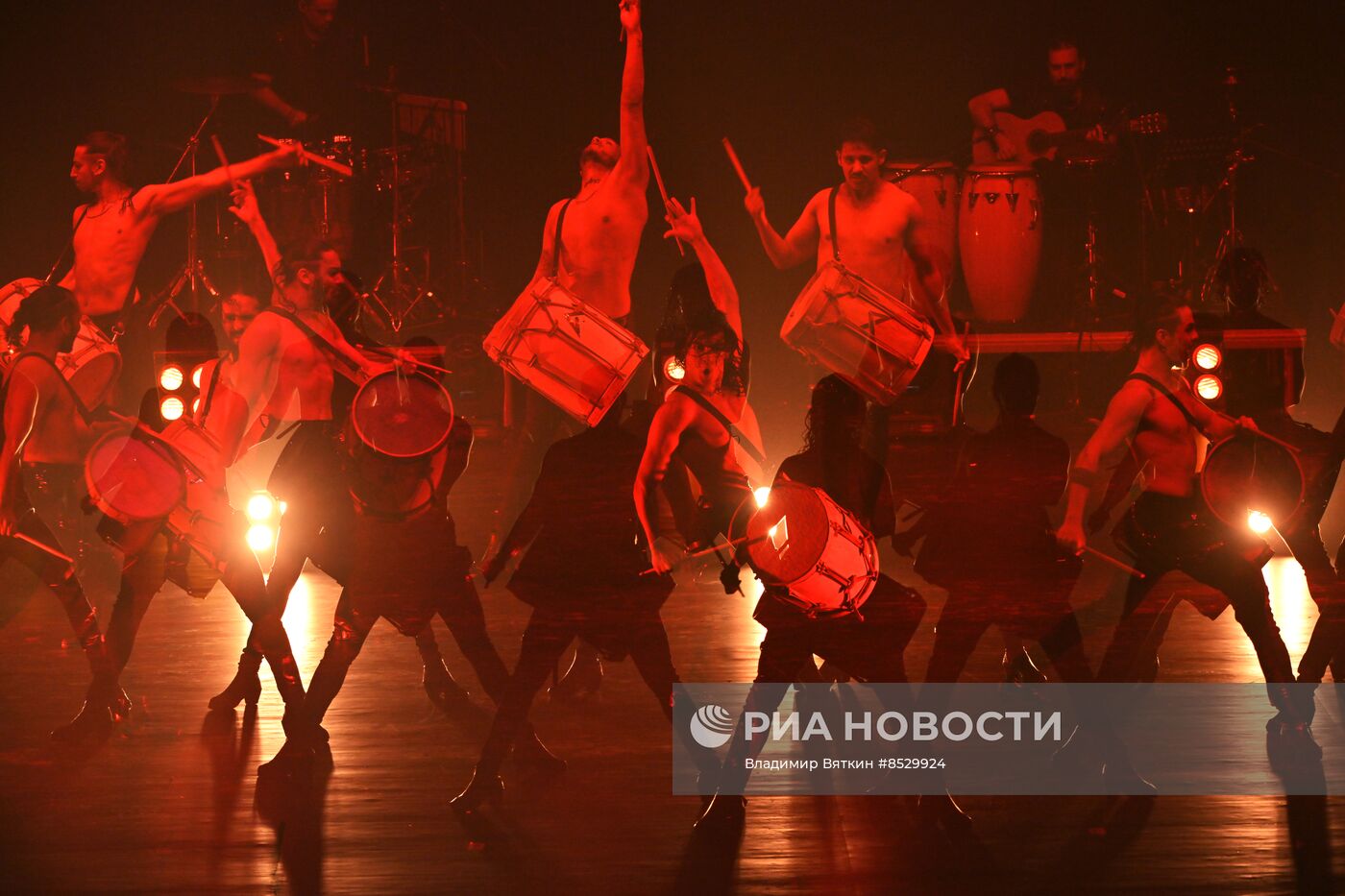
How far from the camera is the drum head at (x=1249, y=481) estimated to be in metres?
4.40

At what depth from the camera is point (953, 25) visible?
23.1ft

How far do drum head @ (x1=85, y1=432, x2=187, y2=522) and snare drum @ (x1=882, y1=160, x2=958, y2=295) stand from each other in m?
3.78

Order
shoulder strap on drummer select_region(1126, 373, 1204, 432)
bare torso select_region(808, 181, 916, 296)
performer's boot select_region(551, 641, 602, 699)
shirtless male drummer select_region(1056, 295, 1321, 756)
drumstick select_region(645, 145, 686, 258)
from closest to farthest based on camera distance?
1. shirtless male drummer select_region(1056, 295, 1321, 756)
2. shoulder strap on drummer select_region(1126, 373, 1204, 432)
3. performer's boot select_region(551, 641, 602, 699)
4. bare torso select_region(808, 181, 916, 296)
5. drumstick select_region(645, 145, 686, 258)

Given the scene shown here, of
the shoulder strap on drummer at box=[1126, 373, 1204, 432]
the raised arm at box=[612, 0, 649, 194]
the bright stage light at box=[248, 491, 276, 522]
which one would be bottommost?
the bright stage light at box=[248, 491, 276, 522]

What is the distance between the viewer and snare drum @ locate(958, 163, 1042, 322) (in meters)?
7.62

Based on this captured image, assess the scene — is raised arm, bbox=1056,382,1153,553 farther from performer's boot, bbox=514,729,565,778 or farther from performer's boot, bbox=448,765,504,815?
performer's boot, bbox=448,765,504,815

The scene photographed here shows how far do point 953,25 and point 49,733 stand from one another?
509 cm

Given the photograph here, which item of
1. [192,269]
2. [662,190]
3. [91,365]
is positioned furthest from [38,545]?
[662,190]

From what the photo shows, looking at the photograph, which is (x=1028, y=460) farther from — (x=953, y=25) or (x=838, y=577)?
(x=953, y=25)

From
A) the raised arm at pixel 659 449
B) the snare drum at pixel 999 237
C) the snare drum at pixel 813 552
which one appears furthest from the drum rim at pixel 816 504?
the snare drum at pixel 999 237

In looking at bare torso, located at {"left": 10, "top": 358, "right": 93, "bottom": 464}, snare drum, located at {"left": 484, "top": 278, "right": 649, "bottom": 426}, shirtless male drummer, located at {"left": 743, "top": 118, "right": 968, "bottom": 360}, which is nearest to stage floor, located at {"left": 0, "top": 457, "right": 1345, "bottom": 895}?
snare drum, located at {"left": 484, "top": 278, "right": 649, "bottom": 426}

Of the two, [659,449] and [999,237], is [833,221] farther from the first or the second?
[659,449]

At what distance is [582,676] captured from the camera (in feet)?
16.2

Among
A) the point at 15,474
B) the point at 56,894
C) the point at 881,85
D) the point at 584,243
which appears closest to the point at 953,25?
the point at 881,85
